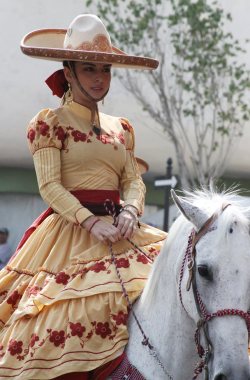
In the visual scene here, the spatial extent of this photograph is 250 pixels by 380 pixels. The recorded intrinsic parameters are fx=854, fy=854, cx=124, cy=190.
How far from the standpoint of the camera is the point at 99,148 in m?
4.59

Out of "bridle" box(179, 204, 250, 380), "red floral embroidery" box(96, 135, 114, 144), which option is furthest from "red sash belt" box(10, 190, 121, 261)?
"bridle" box(179, 204, 250, 380)

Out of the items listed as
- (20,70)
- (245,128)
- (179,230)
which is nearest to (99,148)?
(179,230)

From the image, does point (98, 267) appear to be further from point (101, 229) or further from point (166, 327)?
point (166, 327)

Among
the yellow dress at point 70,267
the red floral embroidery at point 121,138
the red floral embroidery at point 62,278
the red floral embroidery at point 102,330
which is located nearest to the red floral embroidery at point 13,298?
the yellow dress at point 70,267

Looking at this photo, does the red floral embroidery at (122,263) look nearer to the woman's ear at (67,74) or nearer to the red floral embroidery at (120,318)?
the red floral embroidery at (120,318)

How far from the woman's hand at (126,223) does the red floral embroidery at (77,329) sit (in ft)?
1.82

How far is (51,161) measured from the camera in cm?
450

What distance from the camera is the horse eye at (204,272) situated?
11.8ft

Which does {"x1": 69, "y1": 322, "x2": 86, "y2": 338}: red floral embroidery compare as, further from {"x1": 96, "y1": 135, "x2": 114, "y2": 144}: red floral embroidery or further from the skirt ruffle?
{"x1": 96, "y1": 135, "x2": 114, "y2": 144}: red floral embroidery

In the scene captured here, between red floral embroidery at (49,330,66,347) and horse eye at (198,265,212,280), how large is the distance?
0.82 m

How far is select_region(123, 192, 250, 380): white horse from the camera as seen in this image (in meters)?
3.50

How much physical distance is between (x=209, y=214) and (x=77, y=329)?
0.85 meters

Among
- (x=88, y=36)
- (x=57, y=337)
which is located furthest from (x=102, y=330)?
(x=88, y=36)

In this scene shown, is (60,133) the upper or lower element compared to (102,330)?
upper
